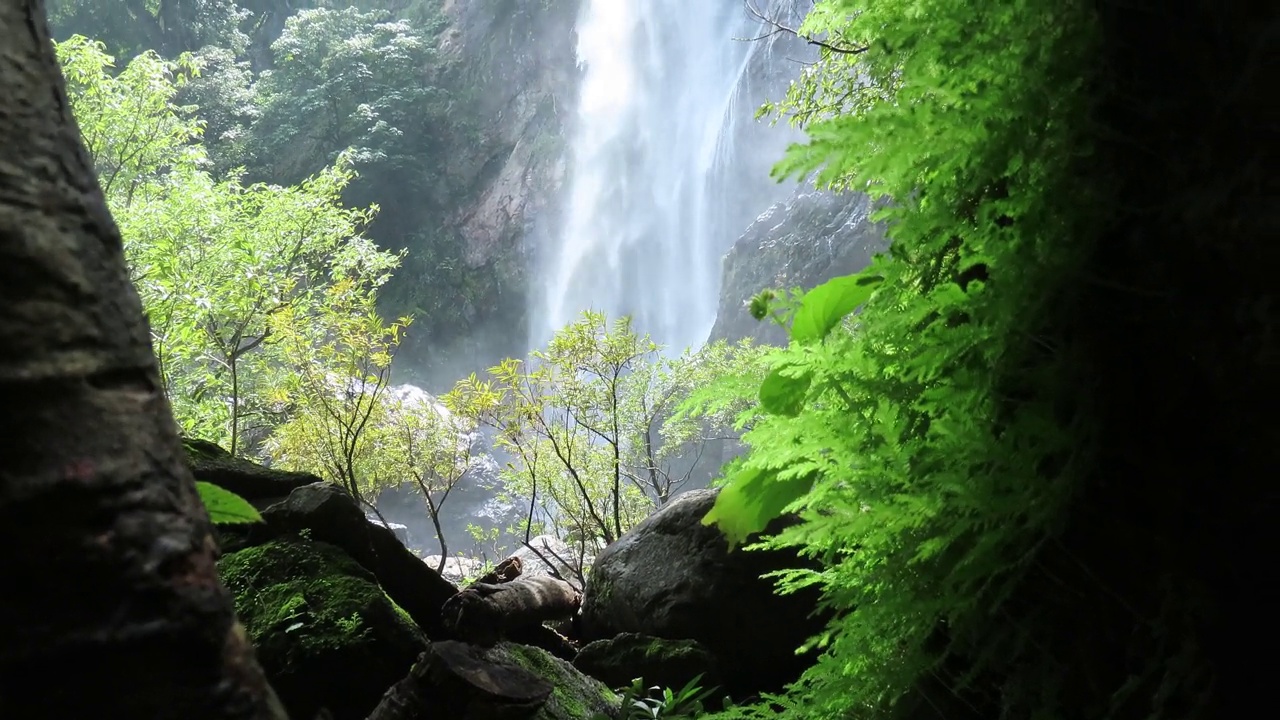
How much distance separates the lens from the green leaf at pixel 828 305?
924 mm

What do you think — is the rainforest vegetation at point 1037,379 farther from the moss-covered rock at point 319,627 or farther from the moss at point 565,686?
the moss-covered rock at point 319,627

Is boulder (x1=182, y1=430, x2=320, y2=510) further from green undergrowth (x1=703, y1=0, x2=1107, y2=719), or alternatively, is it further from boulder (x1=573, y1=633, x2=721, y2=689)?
green undergrowth (x1=703, y1=0, x2=1107, y2=719)

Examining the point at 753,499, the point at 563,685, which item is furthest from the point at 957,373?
the point at 563,685

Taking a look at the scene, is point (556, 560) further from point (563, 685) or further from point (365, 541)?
point (563, 685)

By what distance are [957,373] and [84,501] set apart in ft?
2.53

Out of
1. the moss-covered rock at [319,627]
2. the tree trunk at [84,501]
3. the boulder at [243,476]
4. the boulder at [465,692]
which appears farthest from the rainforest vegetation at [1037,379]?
the boulder at [243,476]

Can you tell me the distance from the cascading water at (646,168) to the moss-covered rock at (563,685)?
21735mm

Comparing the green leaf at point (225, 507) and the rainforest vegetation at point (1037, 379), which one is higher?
the green leaf at point (225, 507)

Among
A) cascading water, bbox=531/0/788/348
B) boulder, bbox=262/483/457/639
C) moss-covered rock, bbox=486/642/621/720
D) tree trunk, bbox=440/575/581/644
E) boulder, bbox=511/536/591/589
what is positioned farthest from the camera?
cascading water, bbox=531/0/788/348

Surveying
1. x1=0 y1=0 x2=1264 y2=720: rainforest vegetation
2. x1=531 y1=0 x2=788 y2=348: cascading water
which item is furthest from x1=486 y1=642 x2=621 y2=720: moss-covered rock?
x1=531 y1=0 x2=788 y2=348: cascading water

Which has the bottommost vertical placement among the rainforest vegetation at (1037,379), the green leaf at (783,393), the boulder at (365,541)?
the rainforest vegetation at (1037,379)

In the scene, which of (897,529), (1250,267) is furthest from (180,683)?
(1250,267)

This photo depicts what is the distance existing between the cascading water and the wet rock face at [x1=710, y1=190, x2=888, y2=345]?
2.64 m

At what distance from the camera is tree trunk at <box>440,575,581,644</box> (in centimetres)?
287
